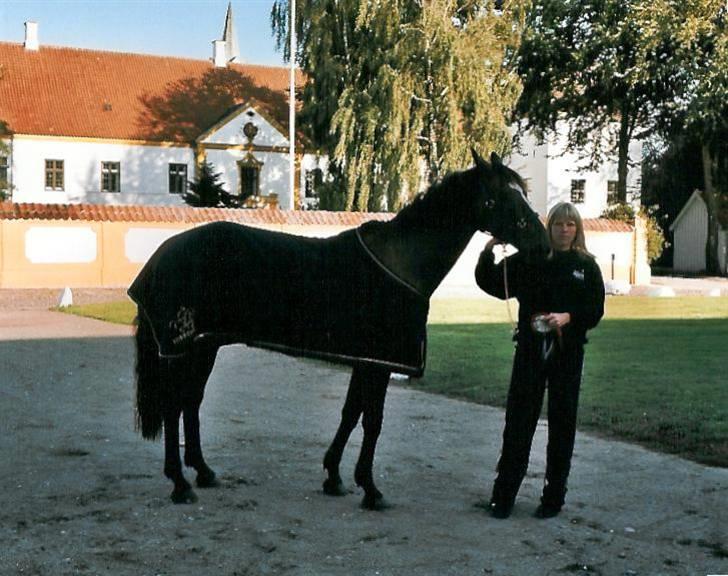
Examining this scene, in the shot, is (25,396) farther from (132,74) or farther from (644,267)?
(132,74)

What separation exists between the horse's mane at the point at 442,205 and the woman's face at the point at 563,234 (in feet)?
1.11

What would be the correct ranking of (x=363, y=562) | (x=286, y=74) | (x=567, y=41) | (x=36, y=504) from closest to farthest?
(x=363, y=562) → (x=36, y=504) → (x=567, y=41) → (x=286, y=74)

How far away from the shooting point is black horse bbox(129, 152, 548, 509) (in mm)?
5609

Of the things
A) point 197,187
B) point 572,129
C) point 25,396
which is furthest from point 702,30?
point 25,396

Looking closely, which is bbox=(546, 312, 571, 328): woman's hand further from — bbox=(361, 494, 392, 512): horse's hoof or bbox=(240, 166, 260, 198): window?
bbox=(240, 166, 260, 198): window

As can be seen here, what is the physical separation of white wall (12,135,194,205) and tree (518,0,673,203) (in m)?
19.1

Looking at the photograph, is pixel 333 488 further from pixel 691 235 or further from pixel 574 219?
pixel 691 235

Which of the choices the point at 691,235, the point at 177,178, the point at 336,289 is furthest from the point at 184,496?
the point at 691,235

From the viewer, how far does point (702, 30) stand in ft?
136

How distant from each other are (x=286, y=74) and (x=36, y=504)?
5552 cm

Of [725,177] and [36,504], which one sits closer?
[36,504]

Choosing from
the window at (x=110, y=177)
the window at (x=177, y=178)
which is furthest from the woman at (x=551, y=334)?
the window at (x=110, y=177)

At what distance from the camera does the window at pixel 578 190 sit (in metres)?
58.9

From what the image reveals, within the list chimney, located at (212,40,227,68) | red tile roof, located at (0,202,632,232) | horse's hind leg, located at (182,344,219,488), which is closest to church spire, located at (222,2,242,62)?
chimney, located at (212,40,227,68)
